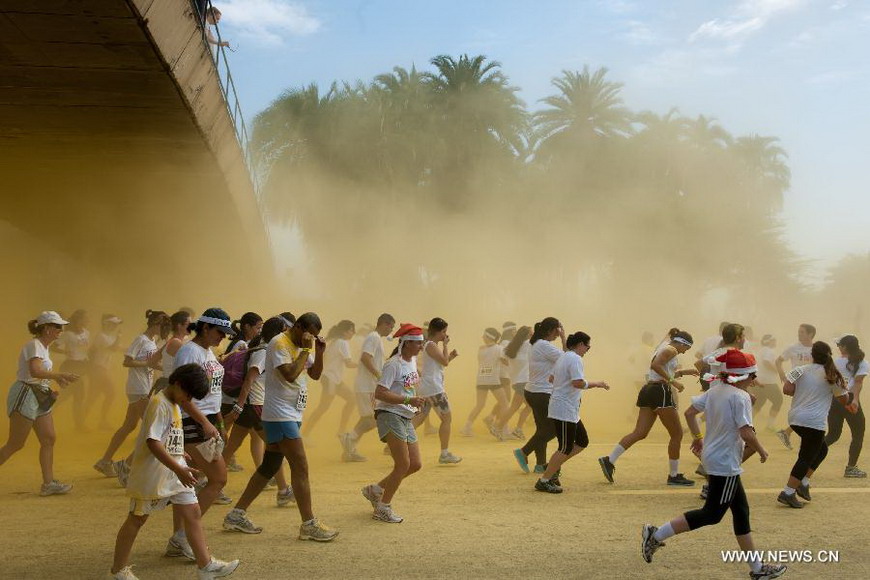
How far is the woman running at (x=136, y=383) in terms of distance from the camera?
9.70 metres

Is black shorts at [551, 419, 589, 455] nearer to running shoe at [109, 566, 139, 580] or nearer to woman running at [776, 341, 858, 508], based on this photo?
woman running at [776, 341, 858, 508]

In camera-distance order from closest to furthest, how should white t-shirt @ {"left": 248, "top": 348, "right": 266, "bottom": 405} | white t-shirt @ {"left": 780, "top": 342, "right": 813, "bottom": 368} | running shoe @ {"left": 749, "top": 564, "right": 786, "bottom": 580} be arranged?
running shoe @ {"left": 749, "top": 564, "right": 786, "bottom": 580}, white t-shirt @ {"left": 248, "top": 348, "right": 266, "bottom": 405}, white t-shirt @ {"left": 780, "top": 342, "right": 813, "bottom": 368}

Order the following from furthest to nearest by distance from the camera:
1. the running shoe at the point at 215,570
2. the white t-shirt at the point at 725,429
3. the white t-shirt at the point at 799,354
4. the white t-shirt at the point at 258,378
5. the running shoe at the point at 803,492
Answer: the white t-shirt at the point at 799,354 → the running shoe at the point at 803,492 → the white t-shirt at the point at 258,378 → the white t-shirt at the point at 725,429 → the running shoe at the point at 215,570

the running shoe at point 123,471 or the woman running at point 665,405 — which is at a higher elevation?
the woman running at point 665,405

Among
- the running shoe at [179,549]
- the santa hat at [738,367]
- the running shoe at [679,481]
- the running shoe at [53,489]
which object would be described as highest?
the santa hat at [738,367]

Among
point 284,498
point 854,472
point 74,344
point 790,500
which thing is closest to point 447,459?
point 284,498

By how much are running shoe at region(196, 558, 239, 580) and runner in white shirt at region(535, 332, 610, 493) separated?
423cm

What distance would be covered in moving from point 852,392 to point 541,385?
3.55 m

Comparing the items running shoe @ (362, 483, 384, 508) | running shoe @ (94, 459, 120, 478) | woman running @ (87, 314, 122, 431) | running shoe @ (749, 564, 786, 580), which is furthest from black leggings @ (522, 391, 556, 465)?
woman running @ (87, 314, 122, 431)

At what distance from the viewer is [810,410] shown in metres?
8.29

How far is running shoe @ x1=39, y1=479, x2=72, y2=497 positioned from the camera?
8.60m

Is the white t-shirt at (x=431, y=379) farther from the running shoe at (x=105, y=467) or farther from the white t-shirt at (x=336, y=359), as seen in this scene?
the running shoe at (x=105, y=467)

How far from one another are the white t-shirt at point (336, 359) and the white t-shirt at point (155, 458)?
7732 mm

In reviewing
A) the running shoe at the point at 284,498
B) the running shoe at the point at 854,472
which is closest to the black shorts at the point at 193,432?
the running shoe at the point at 284,498
